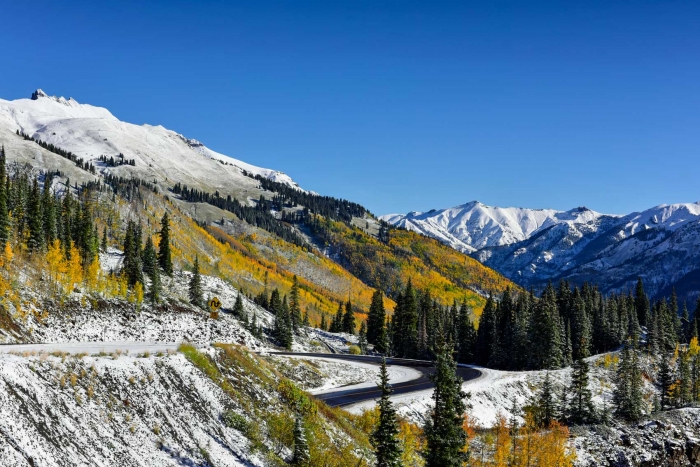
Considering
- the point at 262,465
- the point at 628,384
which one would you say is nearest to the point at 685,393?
the point at 628,384

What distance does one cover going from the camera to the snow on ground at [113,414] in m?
20.4

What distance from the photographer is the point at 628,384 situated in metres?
79.2

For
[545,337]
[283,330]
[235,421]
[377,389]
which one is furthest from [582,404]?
[283,330]

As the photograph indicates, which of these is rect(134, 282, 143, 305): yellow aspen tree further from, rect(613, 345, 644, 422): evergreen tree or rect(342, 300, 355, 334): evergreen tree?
rect(613, 345, 644, 422): evergreen tree

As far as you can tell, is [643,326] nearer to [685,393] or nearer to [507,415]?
[685,393]

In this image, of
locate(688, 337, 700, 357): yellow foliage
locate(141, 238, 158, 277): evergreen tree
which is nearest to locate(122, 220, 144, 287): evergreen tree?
locate(141, 238, 158, 277): evergreen tree

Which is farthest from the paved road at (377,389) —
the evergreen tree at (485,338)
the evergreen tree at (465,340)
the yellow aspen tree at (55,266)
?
the yellow aspen tree at (55,266)

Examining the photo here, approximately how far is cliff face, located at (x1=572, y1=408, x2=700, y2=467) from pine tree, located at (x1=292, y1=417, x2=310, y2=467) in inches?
1684

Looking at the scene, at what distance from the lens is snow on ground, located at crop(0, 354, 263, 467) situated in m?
20.4

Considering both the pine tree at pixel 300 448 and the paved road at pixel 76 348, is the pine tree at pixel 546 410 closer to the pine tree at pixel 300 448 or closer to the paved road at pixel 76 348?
the pine tree at pixel 300 448

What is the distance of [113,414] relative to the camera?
80.0 feet

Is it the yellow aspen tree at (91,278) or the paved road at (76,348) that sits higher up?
the yellow aspen tree at (91,278)

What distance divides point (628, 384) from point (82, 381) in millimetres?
79269

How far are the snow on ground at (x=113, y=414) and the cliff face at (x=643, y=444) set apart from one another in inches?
1881
